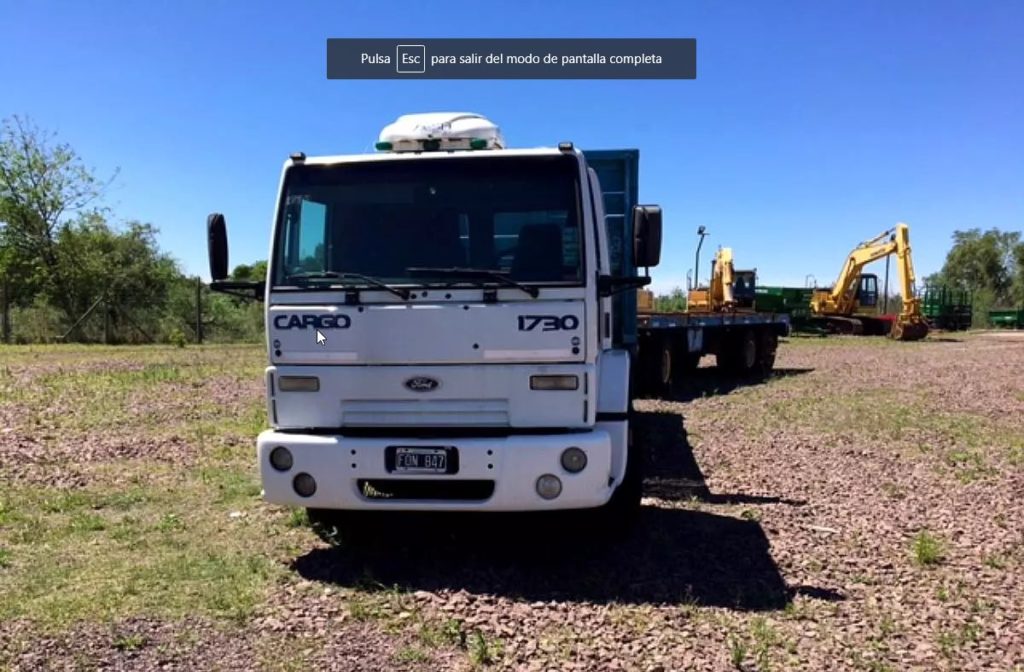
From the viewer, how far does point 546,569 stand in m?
5.11

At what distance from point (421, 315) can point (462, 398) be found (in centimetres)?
55

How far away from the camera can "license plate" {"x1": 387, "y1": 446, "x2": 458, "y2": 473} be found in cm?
480

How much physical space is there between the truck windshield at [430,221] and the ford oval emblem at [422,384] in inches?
22.5

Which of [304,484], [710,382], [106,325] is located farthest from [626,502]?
[106,325]

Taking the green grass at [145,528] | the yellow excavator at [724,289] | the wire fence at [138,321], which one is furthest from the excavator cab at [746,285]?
the green grass at [145,528]

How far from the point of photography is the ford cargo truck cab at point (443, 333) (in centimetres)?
479

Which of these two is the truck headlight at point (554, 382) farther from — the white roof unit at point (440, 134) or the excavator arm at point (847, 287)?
the excavator arm at point (847, 287)

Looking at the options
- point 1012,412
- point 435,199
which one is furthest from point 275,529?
point 1012,412

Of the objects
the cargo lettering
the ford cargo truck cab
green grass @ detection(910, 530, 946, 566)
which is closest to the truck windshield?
the ford cargo truck cab

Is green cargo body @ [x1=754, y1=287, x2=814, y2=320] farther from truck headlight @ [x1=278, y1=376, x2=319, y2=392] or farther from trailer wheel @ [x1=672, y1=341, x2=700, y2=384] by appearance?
truck headlight @ [x1=278, y1=376, x2=319, y2=392]

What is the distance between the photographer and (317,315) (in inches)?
193

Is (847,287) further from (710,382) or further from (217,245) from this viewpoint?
(217,245)

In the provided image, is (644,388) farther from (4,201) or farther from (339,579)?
(4,201)

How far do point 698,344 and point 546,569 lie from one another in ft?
36.0
